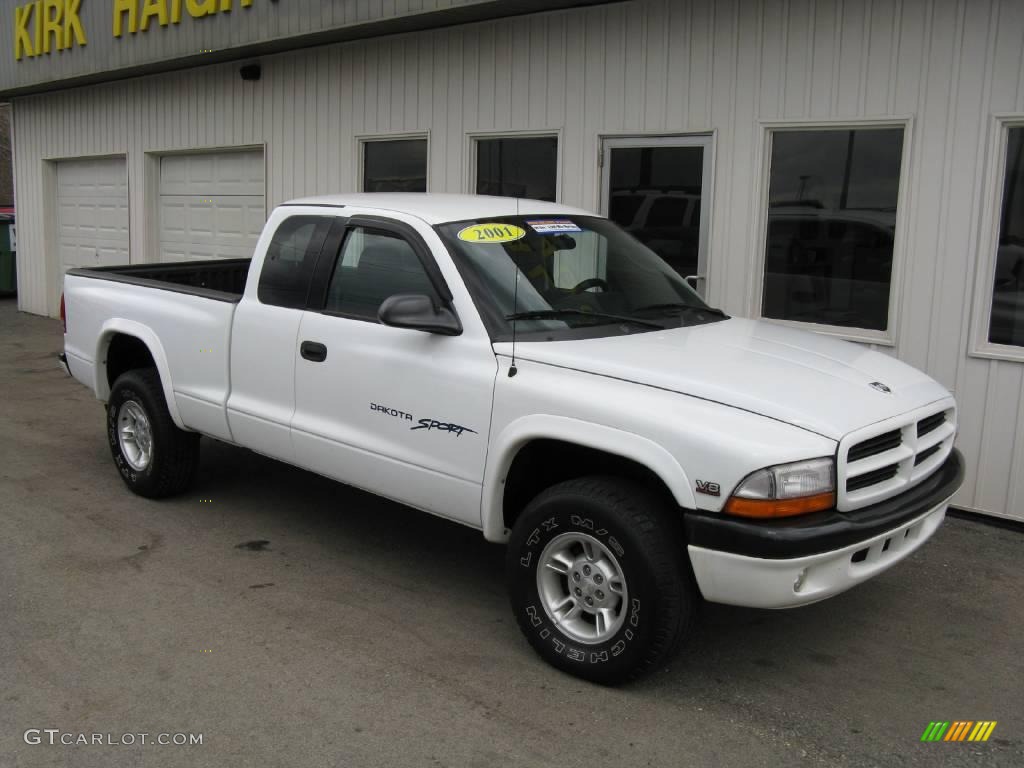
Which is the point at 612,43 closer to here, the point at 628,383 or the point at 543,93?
the point at 543,93

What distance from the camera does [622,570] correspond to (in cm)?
394

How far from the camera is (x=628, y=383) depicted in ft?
13.3

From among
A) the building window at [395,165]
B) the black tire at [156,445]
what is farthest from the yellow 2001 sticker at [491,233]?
the building window at [395,165]

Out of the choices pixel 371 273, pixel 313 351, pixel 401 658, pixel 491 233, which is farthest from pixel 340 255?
pixel 401 658

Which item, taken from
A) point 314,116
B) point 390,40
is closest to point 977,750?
point 390,40

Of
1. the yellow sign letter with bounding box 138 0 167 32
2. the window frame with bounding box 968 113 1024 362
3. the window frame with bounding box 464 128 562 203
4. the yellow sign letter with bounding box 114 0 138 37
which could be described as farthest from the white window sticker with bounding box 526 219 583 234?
the yellow sign letter with bounding box 114 0 138 37

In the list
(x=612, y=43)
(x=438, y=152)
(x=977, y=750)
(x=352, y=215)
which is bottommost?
(x=977, y=750)

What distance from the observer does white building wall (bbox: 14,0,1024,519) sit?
6387 millimetres

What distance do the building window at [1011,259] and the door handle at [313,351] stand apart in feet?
13.8

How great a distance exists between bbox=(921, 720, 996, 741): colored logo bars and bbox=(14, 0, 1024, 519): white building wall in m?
2.82

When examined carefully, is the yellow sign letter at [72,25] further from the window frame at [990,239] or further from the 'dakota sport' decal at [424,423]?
the window frame at [990,239]

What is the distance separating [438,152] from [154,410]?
4220 mm

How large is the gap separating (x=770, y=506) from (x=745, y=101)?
14.7 ft

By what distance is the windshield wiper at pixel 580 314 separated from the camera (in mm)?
4609
